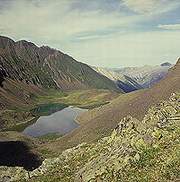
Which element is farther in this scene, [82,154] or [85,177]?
[82,154]

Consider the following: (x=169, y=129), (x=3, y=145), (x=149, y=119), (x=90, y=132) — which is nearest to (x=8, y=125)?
(x=3, y=145)

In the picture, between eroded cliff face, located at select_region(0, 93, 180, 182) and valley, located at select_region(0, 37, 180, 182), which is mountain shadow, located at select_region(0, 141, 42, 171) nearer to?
valley, located at select_region(0, 37, 180, 182)

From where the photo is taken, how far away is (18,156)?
78.1 m

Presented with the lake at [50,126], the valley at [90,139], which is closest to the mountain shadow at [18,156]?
the valley at [90,139]

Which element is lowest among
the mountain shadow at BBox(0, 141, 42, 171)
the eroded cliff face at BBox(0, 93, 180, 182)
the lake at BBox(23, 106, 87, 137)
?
the lake at BBox(23, 106, 87, 137)

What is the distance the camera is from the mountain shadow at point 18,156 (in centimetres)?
7100

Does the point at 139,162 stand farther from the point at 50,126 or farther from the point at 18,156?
the point at 50,126

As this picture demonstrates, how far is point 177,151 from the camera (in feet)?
88.8

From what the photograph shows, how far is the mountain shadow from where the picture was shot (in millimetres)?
71000

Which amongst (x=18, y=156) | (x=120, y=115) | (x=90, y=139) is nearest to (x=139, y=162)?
(x=90, y=139)

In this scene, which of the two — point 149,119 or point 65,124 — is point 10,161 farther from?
point 65,124

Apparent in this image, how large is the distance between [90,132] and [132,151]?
179 ft

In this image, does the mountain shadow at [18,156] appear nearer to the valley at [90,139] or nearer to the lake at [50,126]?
the valley at [90,139]

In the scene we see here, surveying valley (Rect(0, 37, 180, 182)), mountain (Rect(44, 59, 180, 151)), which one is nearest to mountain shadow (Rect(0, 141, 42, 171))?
valley (Rect(0, 37, 180, 182))
